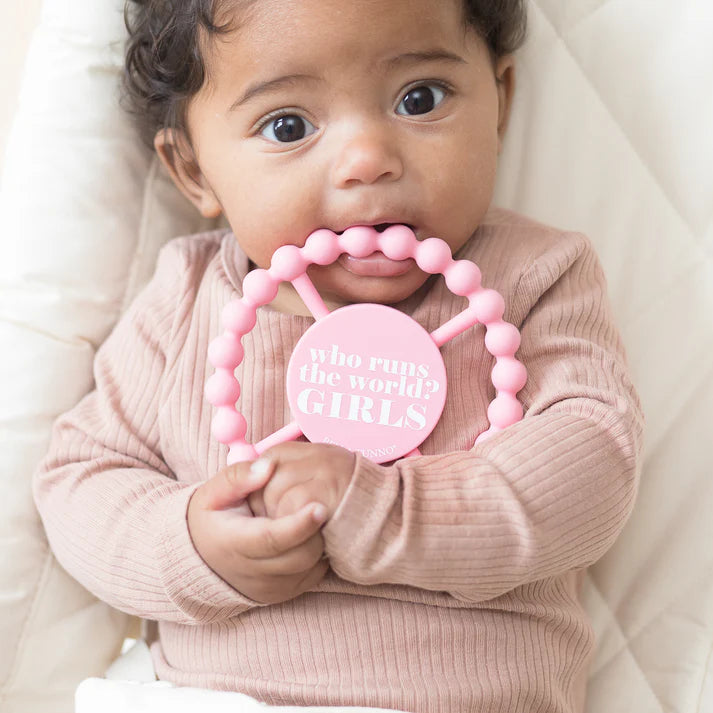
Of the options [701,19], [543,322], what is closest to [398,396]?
[543,322]

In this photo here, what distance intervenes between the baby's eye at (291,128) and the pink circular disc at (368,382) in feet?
0.69

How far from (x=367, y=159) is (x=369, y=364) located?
0.23 m

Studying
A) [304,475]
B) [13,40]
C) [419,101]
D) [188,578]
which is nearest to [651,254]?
[419,101]

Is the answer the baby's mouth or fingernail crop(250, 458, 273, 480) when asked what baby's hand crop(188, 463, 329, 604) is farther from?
the baby's mouth

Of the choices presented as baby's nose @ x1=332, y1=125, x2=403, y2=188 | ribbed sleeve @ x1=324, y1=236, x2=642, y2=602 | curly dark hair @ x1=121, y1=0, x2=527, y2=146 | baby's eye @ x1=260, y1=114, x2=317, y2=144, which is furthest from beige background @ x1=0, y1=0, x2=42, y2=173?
ribbed sleeve @ x1=324, y1=236, x2=642, y2=602

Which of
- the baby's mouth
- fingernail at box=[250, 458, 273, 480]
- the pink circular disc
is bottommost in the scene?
fingernail at box=[250, 458, 273, 480]

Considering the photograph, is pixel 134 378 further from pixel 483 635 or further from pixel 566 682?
pixel 566 682

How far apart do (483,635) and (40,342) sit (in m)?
0.71

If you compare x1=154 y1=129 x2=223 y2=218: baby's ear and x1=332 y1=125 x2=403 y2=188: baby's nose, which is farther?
x1=154 y1=129 x2=223 y2=218: baby's ear

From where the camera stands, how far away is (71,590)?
1264 mm

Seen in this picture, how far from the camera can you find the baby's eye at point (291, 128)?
3.55 ft

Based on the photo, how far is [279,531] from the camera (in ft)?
3.00

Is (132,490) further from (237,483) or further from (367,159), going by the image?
(367,159)

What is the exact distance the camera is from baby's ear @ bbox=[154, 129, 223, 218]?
1.26 meters
